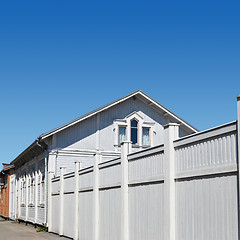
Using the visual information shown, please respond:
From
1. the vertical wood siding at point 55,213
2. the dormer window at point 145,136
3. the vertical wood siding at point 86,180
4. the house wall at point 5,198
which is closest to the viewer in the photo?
the vertical wood siding at point 86,180

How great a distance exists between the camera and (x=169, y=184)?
919 centimetres

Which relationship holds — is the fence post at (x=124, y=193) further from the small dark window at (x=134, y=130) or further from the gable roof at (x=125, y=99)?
the small dark window at (x=134, y=130)

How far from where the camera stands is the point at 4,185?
44000 millimetres

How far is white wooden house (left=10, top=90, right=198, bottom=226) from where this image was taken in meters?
22.7

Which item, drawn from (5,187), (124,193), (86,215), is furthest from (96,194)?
(5,187)

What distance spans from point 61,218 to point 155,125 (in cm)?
781

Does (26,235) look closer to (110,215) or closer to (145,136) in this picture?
Answer: (145,136)

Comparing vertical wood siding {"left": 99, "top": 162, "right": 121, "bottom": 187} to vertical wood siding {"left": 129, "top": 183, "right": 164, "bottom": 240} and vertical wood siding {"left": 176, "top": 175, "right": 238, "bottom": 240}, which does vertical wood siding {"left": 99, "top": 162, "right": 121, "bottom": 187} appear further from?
vertical wood siding {"left": 176, "top": 175, "right": 238, "bottom": 240}

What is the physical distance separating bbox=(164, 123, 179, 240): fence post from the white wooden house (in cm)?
1334

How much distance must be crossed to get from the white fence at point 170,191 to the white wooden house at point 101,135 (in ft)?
24.3

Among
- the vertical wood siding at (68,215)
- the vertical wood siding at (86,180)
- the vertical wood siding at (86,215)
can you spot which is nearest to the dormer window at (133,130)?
the vertical wood siding at (68,215)

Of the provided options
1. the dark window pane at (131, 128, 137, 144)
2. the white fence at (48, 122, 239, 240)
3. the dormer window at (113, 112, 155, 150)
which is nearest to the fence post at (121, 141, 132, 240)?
the white fence at (48, 122, 239, 240)

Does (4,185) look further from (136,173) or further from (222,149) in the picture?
(222,149)

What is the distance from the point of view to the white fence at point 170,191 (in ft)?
24.4
